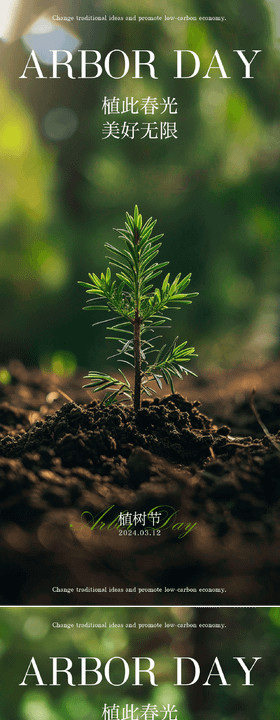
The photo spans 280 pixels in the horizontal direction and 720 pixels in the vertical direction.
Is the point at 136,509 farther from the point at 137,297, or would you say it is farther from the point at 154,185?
the point at 154,185

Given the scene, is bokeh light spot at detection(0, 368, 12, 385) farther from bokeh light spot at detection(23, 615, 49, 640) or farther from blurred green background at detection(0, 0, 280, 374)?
bokeh light spot at detection(23, 615, 49, 640)

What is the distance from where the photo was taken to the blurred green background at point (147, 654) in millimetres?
766

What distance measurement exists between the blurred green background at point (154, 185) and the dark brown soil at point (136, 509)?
0.32 metres

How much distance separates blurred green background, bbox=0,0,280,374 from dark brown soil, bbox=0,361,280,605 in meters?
0.32

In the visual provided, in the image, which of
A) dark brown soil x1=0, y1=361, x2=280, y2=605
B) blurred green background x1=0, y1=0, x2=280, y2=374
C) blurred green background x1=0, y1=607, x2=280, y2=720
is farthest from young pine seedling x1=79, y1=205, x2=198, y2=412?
blurred green background x1=0, y1=607, x2=280, y2=720

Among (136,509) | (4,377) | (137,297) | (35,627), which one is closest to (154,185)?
(137,297)

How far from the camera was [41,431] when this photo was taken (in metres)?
0.77

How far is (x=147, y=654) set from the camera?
797mm

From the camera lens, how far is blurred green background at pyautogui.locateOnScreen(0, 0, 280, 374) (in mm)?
876

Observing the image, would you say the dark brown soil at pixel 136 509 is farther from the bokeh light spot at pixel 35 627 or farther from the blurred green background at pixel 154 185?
the blurred green background at pixel 154 185

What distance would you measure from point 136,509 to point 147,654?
278 millimetres

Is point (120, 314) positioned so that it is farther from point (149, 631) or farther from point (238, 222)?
point (149, 631)

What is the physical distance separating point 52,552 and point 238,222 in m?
0.76

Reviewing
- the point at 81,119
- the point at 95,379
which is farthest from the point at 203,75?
the point at 95,379
